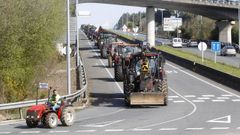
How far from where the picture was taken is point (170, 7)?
10225 centimetres

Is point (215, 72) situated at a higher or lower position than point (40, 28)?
lower

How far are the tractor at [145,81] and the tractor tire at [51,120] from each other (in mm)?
8739

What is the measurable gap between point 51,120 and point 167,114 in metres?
6.84

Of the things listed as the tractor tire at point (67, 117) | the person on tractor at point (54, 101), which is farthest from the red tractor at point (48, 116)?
the person on tractor at point (54, 101)

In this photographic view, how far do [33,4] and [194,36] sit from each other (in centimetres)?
11083

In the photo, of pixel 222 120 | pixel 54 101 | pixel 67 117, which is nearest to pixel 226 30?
pixel 222 120

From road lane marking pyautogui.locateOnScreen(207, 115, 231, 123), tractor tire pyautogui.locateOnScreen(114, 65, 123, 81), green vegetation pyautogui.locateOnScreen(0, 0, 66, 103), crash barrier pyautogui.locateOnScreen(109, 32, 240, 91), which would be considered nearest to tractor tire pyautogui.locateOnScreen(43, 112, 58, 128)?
road lane marking pyautogui.locateOnScreen(207, 115, 231, 123)

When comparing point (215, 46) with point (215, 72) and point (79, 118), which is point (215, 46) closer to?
point (215, 72)

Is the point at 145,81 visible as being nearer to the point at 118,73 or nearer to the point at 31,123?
the point at 31,123

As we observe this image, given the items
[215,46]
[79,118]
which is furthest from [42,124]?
[215,46]

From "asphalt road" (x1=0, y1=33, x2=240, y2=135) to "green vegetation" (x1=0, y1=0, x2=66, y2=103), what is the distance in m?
3.98

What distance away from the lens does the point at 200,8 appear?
10556 cm

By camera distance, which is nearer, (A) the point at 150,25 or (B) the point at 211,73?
(B) the point at 211,73

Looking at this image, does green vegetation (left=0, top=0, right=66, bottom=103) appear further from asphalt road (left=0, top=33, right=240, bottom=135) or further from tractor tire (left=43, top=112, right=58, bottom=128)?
tractor tire (left=43, top=112, right=58, bottom=128)
